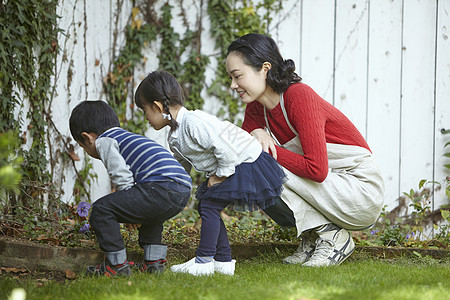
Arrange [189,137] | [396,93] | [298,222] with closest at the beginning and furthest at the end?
[189,137] < [298,222] < [396,93]

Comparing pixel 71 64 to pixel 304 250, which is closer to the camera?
pixel 304 250

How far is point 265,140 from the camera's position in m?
2.80

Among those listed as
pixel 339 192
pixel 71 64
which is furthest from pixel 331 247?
pixel 71 64

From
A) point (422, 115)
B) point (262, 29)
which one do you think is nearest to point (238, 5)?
point (262, 29)

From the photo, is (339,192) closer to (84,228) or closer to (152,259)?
(152,259)

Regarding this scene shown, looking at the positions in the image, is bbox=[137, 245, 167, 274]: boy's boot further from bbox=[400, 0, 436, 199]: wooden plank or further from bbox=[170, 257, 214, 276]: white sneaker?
bbox=[400, 0, 436, 199]: wooden plank

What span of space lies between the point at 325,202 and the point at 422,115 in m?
2.57

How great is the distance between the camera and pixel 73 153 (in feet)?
12.6

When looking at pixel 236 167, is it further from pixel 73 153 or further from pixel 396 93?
pixel 396 93

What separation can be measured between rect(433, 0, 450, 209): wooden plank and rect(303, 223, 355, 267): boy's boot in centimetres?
241

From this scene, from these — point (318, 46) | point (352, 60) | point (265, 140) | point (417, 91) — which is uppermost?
point (318, 46)

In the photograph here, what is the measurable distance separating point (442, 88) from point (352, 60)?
90 centimetres

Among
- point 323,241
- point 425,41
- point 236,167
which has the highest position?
point 425,41

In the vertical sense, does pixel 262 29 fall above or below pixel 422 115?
above
